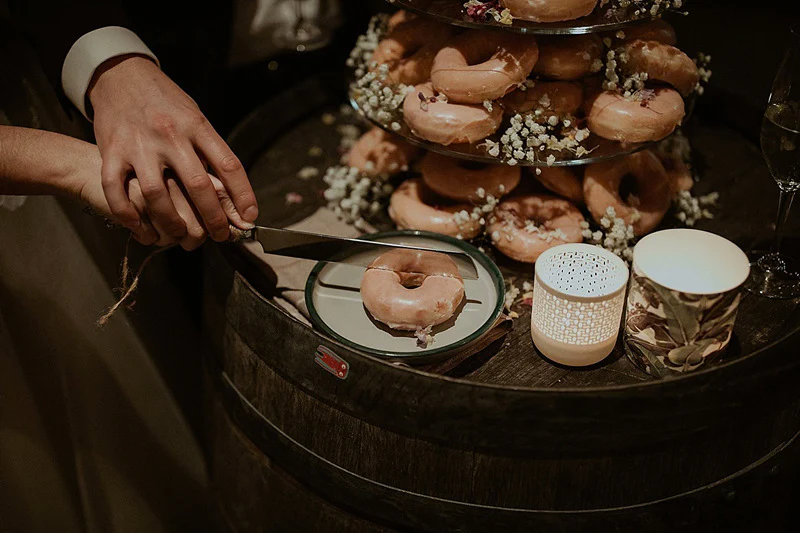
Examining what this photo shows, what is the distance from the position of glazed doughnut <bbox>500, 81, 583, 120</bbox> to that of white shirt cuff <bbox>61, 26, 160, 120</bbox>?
1.93 ft

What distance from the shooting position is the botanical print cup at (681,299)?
1.02 meters

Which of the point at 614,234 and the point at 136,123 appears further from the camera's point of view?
the point at 614,234

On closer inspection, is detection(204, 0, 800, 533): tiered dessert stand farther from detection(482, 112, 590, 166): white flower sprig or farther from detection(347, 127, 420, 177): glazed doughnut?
detection(347, 127, 420, 177): glazed doughnut

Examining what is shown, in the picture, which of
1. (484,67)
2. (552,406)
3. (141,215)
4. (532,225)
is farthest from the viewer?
(532,225)

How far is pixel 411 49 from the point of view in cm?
146

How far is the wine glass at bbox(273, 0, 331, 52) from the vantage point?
2043mm

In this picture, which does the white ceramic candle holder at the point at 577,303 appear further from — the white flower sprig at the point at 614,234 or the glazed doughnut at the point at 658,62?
the glazed doughnut at the point at 658,62

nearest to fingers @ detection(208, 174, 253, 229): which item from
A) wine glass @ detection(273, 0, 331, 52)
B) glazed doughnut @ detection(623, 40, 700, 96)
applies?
glazed doughnut @ detection(623, 40, 700, 96)

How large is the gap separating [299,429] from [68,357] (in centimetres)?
54

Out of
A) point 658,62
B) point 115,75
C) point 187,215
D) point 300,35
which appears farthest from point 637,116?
point 300,35

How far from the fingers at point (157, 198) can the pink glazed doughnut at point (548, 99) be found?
1.79 feet

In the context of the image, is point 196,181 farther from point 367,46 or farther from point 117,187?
point 367,46

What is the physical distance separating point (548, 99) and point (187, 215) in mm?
583

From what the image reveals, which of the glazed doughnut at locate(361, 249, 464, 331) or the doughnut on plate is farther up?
the glazed doughnut at locate(361, 249, 464, 331)
